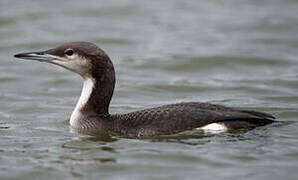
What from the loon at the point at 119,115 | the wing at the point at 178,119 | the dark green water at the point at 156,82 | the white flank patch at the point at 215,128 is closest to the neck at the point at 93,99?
the loon at the point at 119,115

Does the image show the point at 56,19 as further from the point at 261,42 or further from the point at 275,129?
the point at 275,129

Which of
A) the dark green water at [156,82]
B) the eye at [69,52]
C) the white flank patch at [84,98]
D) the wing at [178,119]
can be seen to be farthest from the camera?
the white flank patch at [84,98]

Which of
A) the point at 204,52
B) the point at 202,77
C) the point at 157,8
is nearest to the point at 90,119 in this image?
the point at 202,77

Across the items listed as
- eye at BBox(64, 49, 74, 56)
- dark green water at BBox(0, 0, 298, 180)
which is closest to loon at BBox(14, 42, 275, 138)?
eye at BBox(64, 49, 74, 56)

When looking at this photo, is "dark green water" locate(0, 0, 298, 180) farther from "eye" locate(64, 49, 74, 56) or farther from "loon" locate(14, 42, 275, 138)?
"eye" locate(64, 49, 74, 56)

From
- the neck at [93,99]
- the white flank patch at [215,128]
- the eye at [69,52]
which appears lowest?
the white flank patch at [215,128]

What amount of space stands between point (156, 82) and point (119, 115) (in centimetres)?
366

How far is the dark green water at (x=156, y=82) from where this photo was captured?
6746mm

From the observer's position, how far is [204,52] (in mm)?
13562

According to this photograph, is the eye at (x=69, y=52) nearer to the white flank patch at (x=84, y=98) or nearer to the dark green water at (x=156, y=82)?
the white flank patch at (x=84, y=98)

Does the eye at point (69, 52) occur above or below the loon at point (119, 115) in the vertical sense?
above

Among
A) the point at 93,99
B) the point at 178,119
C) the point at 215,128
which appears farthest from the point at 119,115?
the point at 215,128

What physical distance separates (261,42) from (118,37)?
11.0ft

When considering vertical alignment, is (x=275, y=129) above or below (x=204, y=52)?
below
